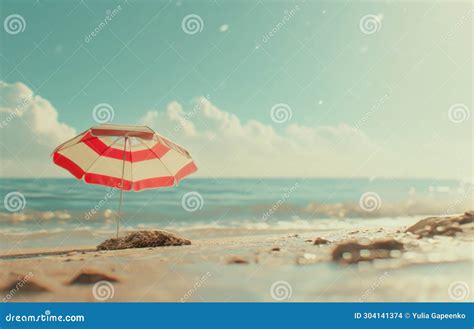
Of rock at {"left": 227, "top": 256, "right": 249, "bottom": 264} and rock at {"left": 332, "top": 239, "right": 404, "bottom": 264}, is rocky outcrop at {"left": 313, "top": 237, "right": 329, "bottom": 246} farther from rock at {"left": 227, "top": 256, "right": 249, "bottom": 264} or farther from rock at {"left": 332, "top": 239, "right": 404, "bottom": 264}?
rock at {"left": 227, "top": 256, "right": 249, "bottom": 264}

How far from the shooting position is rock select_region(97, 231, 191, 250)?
5594 millimetres

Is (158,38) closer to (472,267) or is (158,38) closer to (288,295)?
(288,295)

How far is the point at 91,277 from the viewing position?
15.9ft

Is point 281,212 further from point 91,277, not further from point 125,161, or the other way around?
point 91,277

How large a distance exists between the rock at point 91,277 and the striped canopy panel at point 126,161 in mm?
1073

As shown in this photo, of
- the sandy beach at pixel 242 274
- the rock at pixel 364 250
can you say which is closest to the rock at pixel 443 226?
the sandy beach at pixel 242 274

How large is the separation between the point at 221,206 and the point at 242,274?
2440 millimetres

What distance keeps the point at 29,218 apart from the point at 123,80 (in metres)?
2.29

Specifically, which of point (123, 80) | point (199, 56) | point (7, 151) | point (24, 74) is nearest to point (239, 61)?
point (199, 56)

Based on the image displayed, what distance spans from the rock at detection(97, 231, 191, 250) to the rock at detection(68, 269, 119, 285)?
2.30 ft

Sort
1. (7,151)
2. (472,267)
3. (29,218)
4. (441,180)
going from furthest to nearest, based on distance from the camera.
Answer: (441,180) → (29,218) → (7,151) → (472,267)

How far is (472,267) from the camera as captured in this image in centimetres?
528

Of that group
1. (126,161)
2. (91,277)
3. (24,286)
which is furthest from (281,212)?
(24,286)

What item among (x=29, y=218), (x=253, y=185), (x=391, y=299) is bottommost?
(x=391, y=299)
